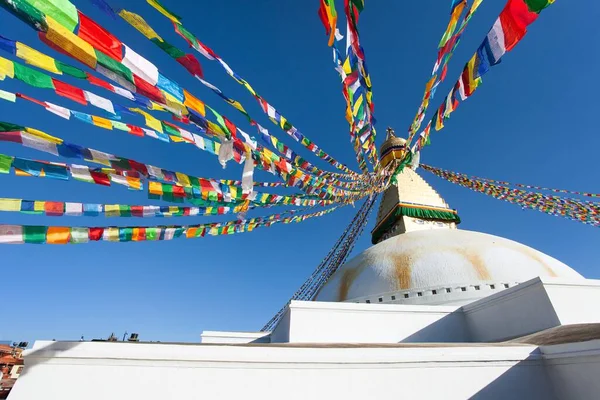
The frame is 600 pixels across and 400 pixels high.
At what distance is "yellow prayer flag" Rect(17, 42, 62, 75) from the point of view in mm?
2227

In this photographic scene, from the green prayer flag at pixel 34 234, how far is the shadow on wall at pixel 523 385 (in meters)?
5.48

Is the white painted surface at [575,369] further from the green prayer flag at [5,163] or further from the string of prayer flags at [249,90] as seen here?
the green prayer flag at [5,163]

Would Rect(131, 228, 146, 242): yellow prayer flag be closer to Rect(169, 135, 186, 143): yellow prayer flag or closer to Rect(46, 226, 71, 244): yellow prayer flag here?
Rect(46, 226, 71, 244): yellow prayer flag

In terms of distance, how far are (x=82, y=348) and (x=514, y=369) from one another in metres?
5.25

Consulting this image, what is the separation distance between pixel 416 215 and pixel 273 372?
10532 mm

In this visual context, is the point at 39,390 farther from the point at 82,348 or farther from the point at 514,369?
the point at 514,369

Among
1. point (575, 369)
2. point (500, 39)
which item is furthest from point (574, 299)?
point (500, 39)

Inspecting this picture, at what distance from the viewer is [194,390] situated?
3152 mm

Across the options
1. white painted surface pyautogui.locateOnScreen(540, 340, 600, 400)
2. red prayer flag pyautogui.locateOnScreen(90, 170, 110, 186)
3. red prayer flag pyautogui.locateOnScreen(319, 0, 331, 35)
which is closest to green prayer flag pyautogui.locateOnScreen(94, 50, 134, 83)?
red prayer flag pyautogui.locateOnScreen(319, 0, 331, 35)

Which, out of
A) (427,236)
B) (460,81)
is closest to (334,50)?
(460,81)

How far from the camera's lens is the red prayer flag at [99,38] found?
6.58 feet

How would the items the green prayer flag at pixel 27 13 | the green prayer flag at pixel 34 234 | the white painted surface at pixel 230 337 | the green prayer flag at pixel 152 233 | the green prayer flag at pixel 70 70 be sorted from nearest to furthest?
the green prayer flag at pixel 27 13, the green prayer flag at pixel 70 70, the green prayer flag at pixel 34 234, the green prayer flag at pixel 152 233, the white painted surface at pixel 230 337

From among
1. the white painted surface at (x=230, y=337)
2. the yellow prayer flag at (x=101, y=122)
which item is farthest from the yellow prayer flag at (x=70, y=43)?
the white painted surface at (x=230, y=337)

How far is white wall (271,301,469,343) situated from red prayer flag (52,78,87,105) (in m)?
5.60
